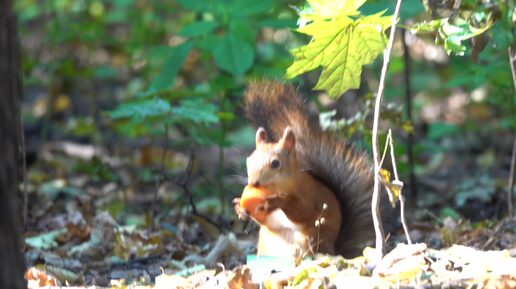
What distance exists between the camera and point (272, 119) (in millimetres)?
4582

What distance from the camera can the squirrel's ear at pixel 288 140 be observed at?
13.6 ft

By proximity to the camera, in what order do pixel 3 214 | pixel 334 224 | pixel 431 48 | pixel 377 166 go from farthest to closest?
1. pixel 431 48
2. pixel 334 224
3. pixel 377 166
4. pixel 3 214

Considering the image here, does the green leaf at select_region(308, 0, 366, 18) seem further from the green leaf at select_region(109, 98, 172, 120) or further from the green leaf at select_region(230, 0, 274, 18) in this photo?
the green leaf at select_region(230, 0, 274, 18)

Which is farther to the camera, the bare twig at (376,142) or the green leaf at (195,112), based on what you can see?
the green leaf at (195,112)

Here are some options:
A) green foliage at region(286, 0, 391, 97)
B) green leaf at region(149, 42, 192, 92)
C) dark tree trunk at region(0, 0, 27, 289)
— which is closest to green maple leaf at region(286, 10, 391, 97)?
green foliage at region(286, 0, 391, 97)

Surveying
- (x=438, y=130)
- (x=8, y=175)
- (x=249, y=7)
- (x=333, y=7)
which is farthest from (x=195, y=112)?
(x=8, y=175)

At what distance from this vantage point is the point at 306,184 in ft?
14.0

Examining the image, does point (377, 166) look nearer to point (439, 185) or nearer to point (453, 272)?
point (453, 272)

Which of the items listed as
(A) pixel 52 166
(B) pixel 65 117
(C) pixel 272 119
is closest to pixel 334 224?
(C) pixel 272 119

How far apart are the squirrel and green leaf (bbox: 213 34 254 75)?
1.15 m

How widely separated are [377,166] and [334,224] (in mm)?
902

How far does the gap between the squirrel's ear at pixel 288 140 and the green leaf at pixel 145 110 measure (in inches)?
59.0

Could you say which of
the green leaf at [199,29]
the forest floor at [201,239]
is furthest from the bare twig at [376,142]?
the green leaf at [199,29]

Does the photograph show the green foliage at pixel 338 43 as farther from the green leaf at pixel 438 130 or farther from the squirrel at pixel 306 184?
the green leaf at pixel 438 130
